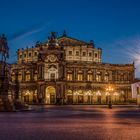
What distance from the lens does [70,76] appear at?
434 feet

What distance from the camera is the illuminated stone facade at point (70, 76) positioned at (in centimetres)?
12712

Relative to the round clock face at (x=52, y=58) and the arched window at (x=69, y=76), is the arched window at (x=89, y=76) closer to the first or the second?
the arched window at (x=69, y=76)

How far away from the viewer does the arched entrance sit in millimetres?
126744

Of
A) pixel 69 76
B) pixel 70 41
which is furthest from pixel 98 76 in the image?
pixel 70 41

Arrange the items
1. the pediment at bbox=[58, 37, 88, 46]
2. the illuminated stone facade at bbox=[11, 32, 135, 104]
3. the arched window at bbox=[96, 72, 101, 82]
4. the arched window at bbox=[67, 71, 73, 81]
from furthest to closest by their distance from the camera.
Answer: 1. the pediment at bbox=[58, 37, 88, 46]
2. the arched window at bbox=[96, 72, 101, 82]
3. the arched window at bbox=[67, 71, 73, 81]
4. the illuminated stone facade at bbox=[11, 32, 135, 104]

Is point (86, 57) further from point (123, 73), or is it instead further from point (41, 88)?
point (41, 88)

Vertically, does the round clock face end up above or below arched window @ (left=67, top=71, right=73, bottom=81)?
above

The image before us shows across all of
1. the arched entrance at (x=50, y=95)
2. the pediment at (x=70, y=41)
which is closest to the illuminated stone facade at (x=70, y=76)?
the arched entrance at (x=50, y=95)

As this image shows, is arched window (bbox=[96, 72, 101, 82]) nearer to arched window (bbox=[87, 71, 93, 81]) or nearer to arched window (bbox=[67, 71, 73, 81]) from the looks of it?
arched window (bbox=[87, 71, 93, 81])

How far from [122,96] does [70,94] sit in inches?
878

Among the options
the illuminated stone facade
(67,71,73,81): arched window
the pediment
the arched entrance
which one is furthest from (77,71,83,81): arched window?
the pediment

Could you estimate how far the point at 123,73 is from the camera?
462 ft

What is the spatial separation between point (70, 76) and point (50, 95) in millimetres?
10669

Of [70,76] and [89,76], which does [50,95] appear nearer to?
[70,76]
